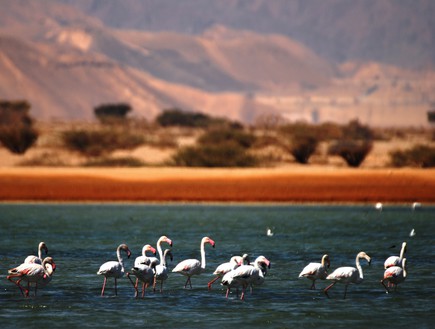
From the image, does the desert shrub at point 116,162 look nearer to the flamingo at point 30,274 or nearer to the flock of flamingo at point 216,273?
the flock of flamingo at point 216,273

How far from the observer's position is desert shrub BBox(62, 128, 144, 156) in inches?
2687

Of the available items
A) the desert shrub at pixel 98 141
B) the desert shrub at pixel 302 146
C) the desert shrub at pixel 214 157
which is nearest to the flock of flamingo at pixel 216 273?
the desert shrub at pixel 214 157

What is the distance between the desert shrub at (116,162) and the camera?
57.9m

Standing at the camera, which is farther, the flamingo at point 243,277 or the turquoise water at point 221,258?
the flamingo at point 243,277

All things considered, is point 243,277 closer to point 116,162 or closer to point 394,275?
point 394,275

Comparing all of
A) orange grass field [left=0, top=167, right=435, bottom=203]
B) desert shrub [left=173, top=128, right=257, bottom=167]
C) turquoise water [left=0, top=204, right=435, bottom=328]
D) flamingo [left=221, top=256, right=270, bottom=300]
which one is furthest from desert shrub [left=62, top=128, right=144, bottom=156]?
flamingo [left=221, top=256, right=270, bottom=300]

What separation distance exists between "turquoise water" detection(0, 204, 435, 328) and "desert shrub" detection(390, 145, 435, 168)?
1816 centimetres

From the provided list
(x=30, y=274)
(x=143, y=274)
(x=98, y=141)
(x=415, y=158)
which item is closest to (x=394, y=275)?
(x=143, y=274)

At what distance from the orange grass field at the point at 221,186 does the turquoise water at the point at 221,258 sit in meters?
2.22

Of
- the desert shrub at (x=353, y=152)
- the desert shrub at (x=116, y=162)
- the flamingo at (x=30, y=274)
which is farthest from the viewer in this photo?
the desert shrub at (x=353, y=152)

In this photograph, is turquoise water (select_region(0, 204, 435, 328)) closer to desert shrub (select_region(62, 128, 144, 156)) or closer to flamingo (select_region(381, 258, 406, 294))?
flamingo (select_region(381, 258, 406, 294))

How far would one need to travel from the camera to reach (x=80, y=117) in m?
169

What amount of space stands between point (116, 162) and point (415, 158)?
56.7ft

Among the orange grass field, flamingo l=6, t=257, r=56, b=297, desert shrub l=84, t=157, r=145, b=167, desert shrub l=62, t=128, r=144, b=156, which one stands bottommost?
flamingo l=6, t=257, r=56, b=297
